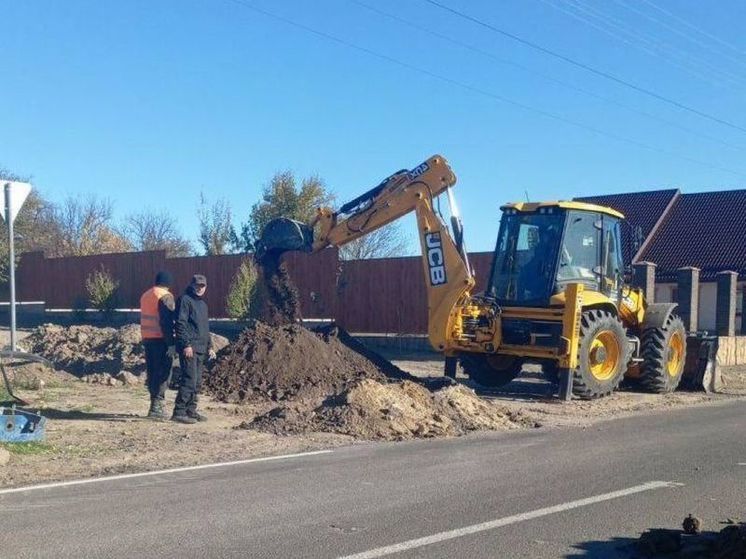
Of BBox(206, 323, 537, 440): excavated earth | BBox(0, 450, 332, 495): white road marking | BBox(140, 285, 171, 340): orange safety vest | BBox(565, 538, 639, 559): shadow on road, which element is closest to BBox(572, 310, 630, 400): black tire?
BBox(206, 323, 537, 440): excavated earth

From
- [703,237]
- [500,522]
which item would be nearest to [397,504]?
[500,522]

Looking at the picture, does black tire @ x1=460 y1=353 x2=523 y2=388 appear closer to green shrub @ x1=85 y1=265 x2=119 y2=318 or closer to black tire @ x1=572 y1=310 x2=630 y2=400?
black tire @ x1=572 y1=310 x2=630 y2=400

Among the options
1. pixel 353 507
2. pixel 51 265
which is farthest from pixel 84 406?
pixel 51 265

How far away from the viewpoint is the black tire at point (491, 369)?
51.8ft

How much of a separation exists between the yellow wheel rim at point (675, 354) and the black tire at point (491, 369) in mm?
2800

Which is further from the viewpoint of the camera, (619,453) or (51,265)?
(51,265)

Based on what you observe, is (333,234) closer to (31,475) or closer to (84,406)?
(84,406)

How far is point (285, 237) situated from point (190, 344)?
15.9 feet

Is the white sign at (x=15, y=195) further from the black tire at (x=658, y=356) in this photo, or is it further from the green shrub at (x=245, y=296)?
the green shrub at (x=245, y=296)

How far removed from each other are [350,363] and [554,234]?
3957 mm

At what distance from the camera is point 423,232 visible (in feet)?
48.8

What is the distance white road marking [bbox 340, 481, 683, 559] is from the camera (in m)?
5.80

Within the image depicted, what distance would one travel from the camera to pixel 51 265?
116ft

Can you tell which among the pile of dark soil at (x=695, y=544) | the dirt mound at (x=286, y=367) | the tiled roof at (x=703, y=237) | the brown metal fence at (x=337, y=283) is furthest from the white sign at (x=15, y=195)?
the tiled roof at (x=703, y=237)
